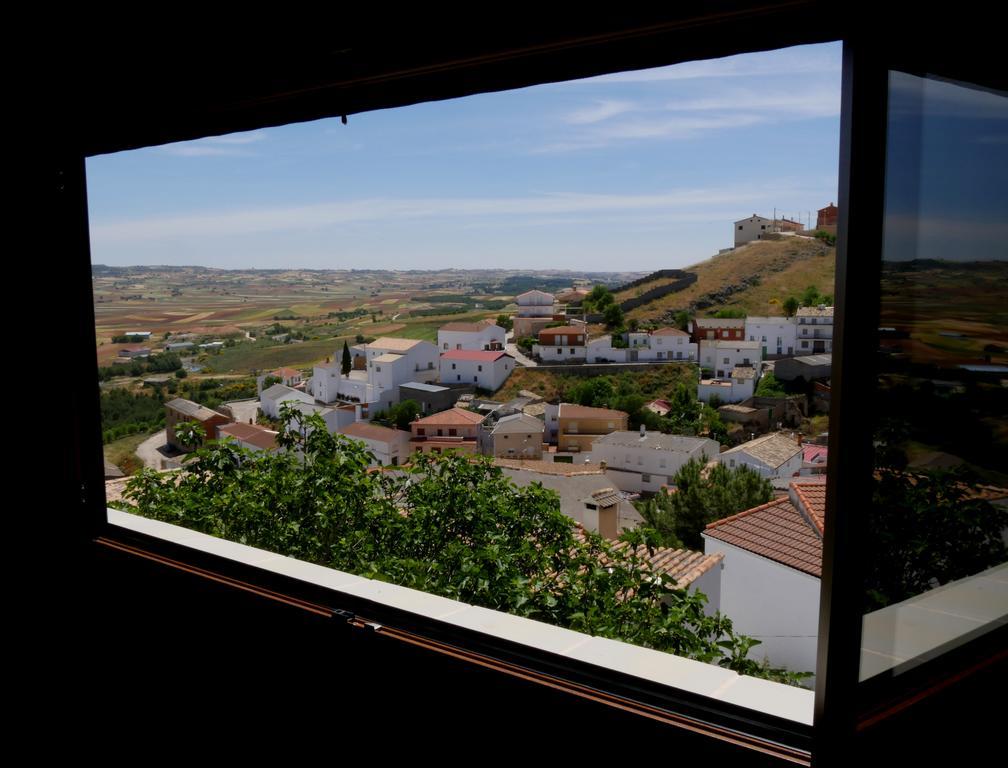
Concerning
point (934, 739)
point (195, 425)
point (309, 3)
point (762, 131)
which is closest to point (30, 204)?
point (309, 3)

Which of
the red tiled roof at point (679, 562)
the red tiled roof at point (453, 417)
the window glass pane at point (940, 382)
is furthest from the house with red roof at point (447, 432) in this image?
the window glass pane at point (940, 382)

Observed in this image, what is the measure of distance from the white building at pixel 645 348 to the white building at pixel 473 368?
422mm

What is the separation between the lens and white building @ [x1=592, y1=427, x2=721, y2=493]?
305cm

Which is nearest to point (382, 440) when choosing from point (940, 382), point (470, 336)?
point (470, 336)

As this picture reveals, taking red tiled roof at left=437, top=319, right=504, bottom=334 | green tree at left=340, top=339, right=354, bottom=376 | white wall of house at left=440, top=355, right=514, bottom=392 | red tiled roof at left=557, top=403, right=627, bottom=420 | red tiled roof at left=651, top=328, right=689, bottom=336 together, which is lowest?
red tiled roof at left=557, top=403, right=627, bottom=420

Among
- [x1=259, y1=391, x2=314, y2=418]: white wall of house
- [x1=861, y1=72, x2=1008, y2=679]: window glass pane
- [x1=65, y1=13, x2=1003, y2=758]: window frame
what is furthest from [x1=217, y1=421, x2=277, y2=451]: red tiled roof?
[x1=861, y1=72, x2=1008, y2=679]: window glass pane

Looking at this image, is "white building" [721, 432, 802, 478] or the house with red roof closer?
"white building" [721, 432, 802, 478]

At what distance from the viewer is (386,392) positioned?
10.5ft

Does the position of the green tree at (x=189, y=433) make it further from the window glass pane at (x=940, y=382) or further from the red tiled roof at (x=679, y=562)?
the window glass pane at (x=940, y=382)

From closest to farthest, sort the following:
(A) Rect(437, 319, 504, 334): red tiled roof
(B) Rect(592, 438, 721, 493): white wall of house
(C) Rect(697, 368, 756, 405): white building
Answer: (C) Rect(697, 368, 756, 405): white building
(A) Rect(437, 319, 504, 334): red tiled roof
(B) Rect(592, 438, 721, 493): white wall of house

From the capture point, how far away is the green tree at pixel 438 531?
2141 millimetres

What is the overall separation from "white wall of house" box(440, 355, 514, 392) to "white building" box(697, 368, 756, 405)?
0.88 meters

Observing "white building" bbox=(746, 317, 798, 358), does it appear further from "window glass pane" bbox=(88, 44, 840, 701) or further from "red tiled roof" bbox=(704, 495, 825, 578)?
"red tiled roof" bbox=(704, 495, 825, 578)

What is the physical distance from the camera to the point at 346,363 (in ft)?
10.4
